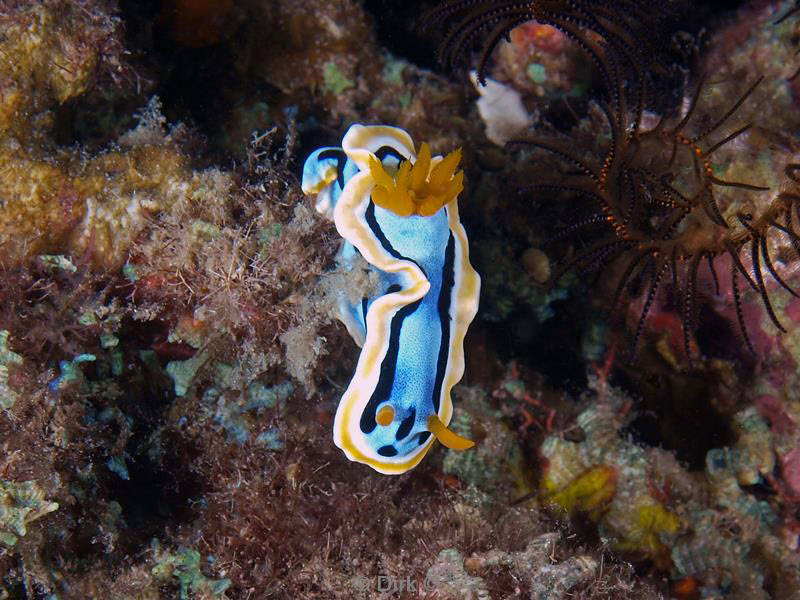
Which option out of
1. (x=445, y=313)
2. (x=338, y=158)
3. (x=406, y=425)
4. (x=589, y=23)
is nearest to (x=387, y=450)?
(x=406, y=425)

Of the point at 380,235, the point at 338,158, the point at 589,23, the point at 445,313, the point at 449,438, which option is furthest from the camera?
the point at 589,23

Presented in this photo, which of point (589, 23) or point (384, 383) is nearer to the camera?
point (384, 383)

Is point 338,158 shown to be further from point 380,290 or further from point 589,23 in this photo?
point 589,23

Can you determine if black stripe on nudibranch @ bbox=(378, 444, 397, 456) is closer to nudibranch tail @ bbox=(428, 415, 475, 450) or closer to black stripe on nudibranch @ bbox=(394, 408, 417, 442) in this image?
black stripe on nudibranch @ bbox=(394, 408, 417, 442)

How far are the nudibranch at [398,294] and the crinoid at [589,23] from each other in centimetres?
114

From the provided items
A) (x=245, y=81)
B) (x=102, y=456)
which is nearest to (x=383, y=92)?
(x=245, y=81)

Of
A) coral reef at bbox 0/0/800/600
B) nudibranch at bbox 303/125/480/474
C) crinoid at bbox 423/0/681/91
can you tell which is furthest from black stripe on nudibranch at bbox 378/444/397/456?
crinoid at bbox 423/0/681/91

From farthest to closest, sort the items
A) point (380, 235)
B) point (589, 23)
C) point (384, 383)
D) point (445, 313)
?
1. point (589, 23)
2. point (445, 313)
3. point (380, 235)
4. point (384, 383)

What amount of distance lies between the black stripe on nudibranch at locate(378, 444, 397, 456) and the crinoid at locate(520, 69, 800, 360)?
5.74 ft

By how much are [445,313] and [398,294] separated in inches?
17.4

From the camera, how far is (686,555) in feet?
13.4

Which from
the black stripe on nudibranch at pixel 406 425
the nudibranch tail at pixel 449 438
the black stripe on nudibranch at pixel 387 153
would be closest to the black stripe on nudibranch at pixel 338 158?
the black stripe on nudibranch at pixel 387 153

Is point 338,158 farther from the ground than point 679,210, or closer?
closer

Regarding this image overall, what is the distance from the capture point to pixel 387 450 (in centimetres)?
311
